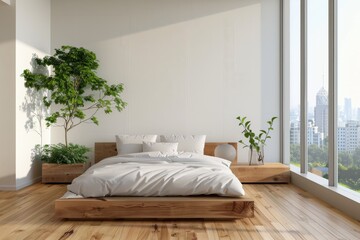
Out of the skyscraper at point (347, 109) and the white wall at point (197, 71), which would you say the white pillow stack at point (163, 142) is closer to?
the white wall at point (197, 71)

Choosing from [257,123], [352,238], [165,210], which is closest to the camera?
[352,238]

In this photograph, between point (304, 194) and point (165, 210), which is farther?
point (304, 194)

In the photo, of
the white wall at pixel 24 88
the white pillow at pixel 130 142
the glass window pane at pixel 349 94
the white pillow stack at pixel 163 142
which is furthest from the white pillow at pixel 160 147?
the glass window pane at pixel 349 94

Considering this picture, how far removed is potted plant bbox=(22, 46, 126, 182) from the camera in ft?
21.6

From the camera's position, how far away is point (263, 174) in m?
6.53

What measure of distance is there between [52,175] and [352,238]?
4521 mm

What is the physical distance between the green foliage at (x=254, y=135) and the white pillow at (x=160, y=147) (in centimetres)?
103

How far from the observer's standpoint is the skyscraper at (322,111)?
5.25m

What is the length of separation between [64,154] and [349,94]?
4.20m

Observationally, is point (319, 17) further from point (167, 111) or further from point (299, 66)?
point (167, 111)

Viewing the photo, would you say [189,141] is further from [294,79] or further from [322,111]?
[322,111]

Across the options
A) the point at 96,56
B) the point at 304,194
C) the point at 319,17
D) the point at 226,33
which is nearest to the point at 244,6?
the point at 226,33

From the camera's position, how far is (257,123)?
7266 millimetres

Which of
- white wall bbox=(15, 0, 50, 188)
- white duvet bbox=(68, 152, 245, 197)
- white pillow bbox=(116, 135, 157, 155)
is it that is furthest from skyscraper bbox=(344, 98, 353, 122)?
white wall bbox=(15, 0, 50, 188)
